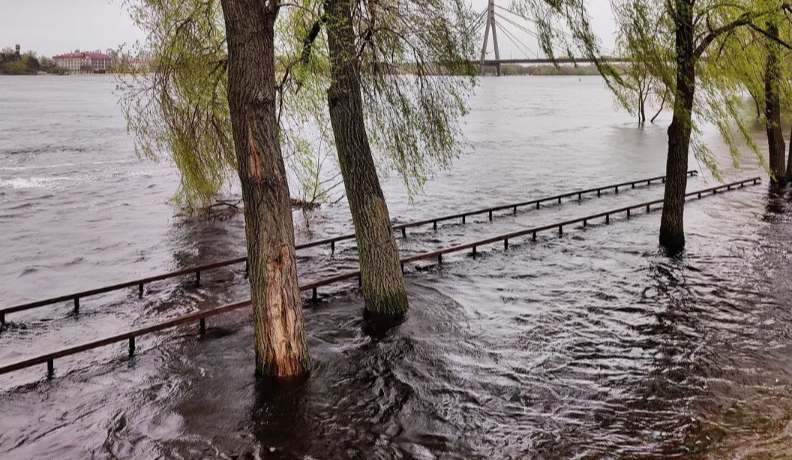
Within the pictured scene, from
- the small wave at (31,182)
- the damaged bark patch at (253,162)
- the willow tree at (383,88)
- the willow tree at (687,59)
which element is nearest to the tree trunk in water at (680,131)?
the willow tree at (687,59)

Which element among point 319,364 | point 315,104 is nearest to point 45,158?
point 315,104

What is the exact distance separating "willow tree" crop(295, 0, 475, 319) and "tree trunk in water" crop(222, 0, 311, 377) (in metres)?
2.14

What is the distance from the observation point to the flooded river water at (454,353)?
29.6 ft

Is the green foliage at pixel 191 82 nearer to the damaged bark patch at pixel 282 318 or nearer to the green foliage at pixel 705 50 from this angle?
the damaged bark patch at pixel 282 318

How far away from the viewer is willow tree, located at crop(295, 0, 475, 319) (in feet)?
38.2

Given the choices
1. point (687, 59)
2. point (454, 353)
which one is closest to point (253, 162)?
point (454, 353)

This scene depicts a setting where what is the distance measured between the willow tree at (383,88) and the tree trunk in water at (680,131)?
551 centimetres

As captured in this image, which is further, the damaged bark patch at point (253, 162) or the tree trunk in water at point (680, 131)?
the tree trunk in water at point (680, 131)

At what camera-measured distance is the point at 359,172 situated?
12359 mm

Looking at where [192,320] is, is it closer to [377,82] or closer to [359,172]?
[359,172]

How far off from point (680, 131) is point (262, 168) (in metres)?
12.6

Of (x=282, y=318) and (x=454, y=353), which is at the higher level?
(x=282, y=318)

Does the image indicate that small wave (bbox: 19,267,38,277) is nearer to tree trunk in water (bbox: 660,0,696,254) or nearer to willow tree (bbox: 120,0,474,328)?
willow tree (bbox: 120,0,474,328)

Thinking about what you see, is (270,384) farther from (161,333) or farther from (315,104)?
(315,104)
